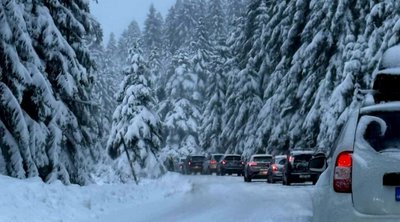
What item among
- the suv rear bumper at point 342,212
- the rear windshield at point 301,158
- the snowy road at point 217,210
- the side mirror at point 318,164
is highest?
the rear windshield at point 301,158

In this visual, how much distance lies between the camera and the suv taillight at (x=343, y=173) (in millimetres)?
6441

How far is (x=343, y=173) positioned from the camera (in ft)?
21.4

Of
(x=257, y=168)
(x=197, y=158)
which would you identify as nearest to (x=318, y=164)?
(x=257, y=168)

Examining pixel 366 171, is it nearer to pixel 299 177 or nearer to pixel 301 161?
pixel 301 161

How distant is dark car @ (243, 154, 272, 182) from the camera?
40219mm

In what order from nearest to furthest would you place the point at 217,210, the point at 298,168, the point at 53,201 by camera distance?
the point at 53,201 → the point at 217,210 → the point at 298,168

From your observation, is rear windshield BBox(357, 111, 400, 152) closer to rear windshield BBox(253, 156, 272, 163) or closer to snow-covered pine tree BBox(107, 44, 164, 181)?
rear windshield BBox(253, 156, 272, 163)

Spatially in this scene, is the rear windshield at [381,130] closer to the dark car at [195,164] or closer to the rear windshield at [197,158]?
the dark car at [195,164]

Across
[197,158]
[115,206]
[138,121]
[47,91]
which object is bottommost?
[115,206]

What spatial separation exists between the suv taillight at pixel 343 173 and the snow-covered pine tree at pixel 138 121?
4040 centimetres

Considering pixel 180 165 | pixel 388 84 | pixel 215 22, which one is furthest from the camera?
pixel 215 22

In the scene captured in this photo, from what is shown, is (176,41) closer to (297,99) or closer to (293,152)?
(297,99)

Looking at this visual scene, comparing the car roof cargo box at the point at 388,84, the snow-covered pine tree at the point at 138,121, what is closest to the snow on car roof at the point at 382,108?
the car roof cargo box at the point at 388,84

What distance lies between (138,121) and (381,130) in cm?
4113
